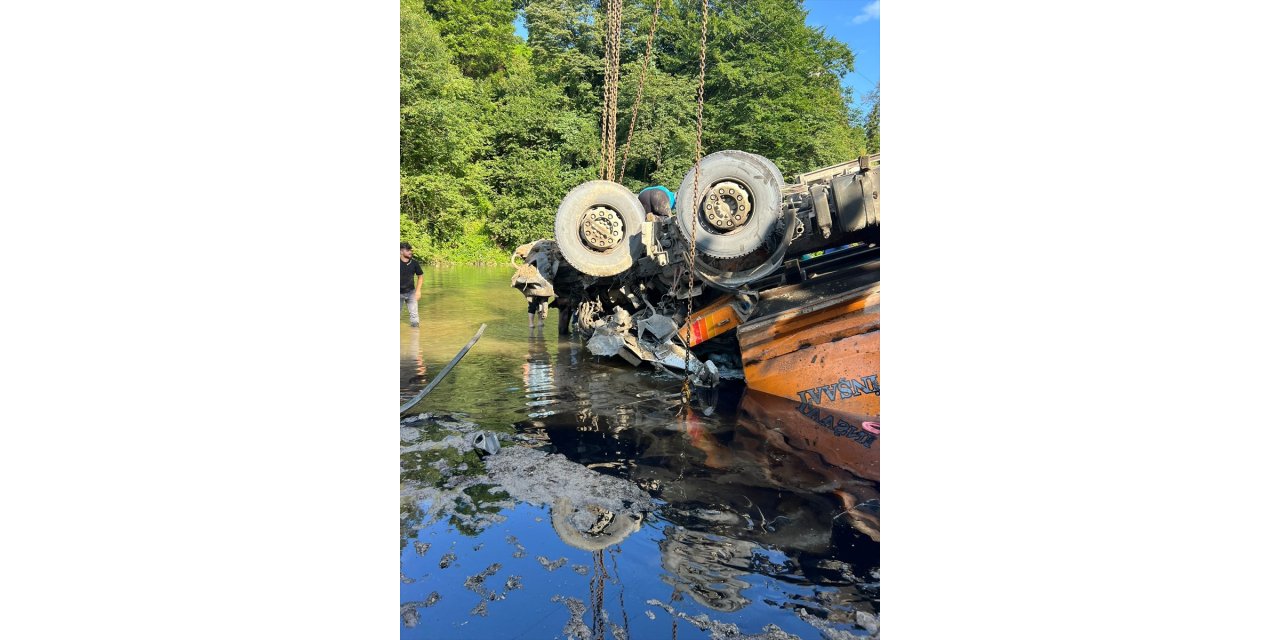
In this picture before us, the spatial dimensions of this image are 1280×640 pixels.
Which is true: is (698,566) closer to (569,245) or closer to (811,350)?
(811,350)

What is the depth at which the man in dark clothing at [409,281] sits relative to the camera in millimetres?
7270

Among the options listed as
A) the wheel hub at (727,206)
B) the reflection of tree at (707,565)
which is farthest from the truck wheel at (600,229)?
the reflection of tree at (707,565)

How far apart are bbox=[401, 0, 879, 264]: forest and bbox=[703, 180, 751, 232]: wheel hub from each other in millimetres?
1024

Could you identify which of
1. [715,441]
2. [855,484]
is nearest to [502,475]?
[715,441]

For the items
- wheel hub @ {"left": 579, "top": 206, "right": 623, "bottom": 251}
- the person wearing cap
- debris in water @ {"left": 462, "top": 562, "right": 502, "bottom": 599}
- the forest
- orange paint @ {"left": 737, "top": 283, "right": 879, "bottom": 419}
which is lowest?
debris in water @ {"left": 462, "top": 562, "right": 502, "bottom": 599}

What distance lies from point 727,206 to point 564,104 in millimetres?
9193

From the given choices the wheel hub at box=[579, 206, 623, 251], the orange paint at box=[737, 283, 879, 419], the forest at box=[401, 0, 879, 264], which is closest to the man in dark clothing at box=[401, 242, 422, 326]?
the forest at box=[401, 0, 879, 264]

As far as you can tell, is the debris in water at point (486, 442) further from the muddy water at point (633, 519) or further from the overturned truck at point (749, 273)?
the overturned truck at point (749, 273)

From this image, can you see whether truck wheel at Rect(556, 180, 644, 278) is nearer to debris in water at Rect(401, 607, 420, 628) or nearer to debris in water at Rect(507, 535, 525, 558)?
debris in water at Rect(507, 535, 525, 558)

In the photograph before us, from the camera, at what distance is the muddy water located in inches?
80.5

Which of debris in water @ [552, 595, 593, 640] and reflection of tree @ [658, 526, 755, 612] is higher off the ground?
reflection of tree @ [658, 526, 755, 612]

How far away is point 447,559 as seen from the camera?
238 cm

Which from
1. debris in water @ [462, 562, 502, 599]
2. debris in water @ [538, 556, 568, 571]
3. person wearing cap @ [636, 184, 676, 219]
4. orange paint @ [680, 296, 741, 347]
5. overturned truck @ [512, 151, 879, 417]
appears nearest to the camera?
debris in water @ [462, 562, 502, 599]

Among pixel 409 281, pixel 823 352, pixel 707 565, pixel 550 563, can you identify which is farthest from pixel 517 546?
pixel 409 281
